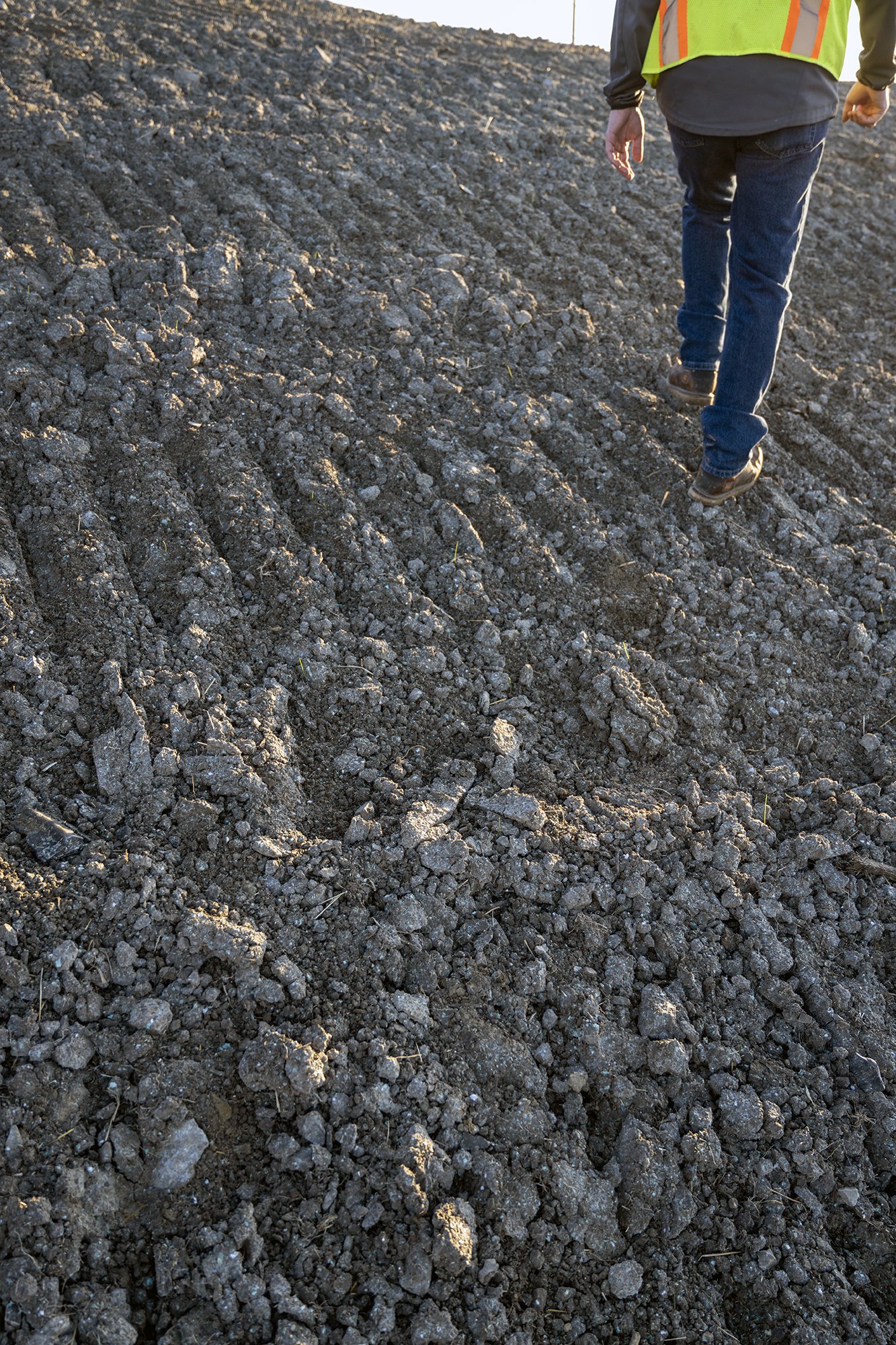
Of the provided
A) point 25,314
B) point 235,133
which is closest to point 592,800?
point 25,314

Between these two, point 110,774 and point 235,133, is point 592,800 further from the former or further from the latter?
point 235,133

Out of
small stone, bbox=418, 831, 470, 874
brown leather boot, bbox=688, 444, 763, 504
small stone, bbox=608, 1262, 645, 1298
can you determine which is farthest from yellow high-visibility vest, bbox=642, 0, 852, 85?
small stone, bbox=608, 1262, 645, 1298

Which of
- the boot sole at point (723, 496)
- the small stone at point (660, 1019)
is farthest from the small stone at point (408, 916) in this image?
the boot sole at point (723, 496)

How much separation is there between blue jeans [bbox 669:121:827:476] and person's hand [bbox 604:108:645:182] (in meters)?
0.12

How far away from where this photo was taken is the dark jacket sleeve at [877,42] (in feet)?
8.97

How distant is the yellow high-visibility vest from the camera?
2.61 metres

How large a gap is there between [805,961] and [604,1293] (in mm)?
933

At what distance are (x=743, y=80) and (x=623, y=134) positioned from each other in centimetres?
48

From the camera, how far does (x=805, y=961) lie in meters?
2.31

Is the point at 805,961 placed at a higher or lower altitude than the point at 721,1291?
higher

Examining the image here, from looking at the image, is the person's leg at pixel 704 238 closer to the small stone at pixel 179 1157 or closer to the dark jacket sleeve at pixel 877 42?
the dark jacket sleeve at pixel 877 42

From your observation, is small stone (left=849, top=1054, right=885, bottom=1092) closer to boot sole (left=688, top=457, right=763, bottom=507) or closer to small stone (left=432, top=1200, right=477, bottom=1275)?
small stone (left=432, top=1200, right=477, bottom=1275)

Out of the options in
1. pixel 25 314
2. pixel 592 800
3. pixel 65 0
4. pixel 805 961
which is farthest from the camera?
pixel 65 0

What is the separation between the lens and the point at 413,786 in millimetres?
2479
